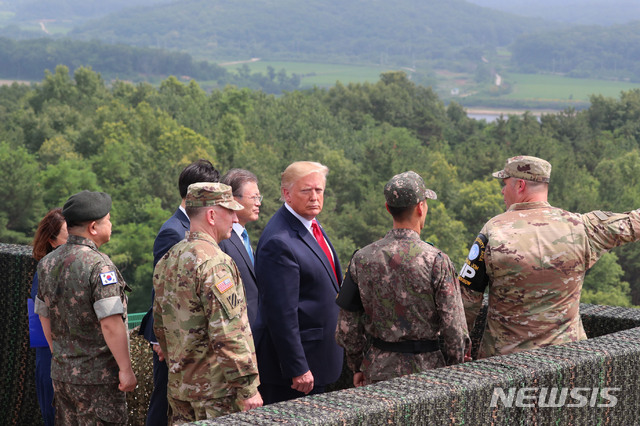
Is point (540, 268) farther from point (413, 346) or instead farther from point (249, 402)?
point (249, 402)

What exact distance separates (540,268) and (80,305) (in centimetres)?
229

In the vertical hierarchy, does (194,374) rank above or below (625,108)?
above

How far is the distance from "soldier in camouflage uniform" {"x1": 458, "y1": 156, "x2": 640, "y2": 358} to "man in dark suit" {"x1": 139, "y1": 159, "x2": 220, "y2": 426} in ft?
5.16

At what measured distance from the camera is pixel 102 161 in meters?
68.7

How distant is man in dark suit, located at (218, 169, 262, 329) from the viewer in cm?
458

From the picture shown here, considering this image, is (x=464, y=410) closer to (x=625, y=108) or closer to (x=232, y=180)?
(x=232, y=180)

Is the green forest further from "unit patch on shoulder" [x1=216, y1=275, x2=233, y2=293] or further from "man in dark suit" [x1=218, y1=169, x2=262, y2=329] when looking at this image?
"unit patch on shoulder" [x1=216, y1=275, x2=233, y2=293]

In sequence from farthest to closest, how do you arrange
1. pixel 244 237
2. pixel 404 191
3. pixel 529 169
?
pixel 244 237
pixel 529 169
pixel 404 191

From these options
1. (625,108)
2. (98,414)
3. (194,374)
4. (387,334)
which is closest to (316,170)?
(387,334)

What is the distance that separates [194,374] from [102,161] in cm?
6771

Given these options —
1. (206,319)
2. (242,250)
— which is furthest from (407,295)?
(242,250)

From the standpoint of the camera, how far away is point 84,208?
4027 millimetres

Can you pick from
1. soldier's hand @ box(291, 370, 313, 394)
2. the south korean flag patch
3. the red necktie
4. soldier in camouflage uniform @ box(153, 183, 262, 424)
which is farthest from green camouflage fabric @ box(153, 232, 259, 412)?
the red necktie

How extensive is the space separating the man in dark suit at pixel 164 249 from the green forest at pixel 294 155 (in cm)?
5001
